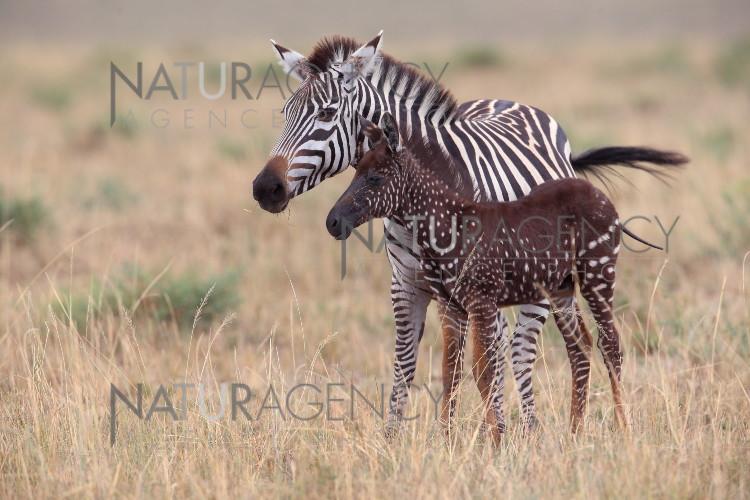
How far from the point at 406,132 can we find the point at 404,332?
1182 millimetres

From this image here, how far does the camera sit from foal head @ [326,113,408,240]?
4445 mm

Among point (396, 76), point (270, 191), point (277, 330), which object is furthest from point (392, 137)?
point (277, 330)

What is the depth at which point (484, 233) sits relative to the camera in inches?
179

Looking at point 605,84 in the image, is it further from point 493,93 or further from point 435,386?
point 435,386

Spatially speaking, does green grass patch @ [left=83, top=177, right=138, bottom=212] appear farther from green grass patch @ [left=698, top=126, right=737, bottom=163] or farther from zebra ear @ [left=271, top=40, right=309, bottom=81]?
green grass patch @ [left=698, top=126, right=737, bottom=163]

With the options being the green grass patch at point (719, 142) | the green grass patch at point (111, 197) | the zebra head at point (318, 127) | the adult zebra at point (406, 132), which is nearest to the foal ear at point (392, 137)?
the adult zebra at point (406, 132)

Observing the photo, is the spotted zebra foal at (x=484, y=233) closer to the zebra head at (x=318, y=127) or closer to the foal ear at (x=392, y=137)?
the foal ear at (x=392, y=137)

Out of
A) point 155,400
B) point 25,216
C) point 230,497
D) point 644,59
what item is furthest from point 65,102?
point 230,497

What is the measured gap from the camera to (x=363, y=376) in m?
6.68

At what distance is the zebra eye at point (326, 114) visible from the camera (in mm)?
5035

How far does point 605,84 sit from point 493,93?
259 centimetres

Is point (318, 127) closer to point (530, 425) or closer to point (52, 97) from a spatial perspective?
point (530, 425)

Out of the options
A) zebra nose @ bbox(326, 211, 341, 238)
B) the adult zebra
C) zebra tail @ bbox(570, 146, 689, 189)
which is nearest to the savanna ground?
the adult zebra

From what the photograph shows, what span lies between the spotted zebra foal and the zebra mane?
510mm
